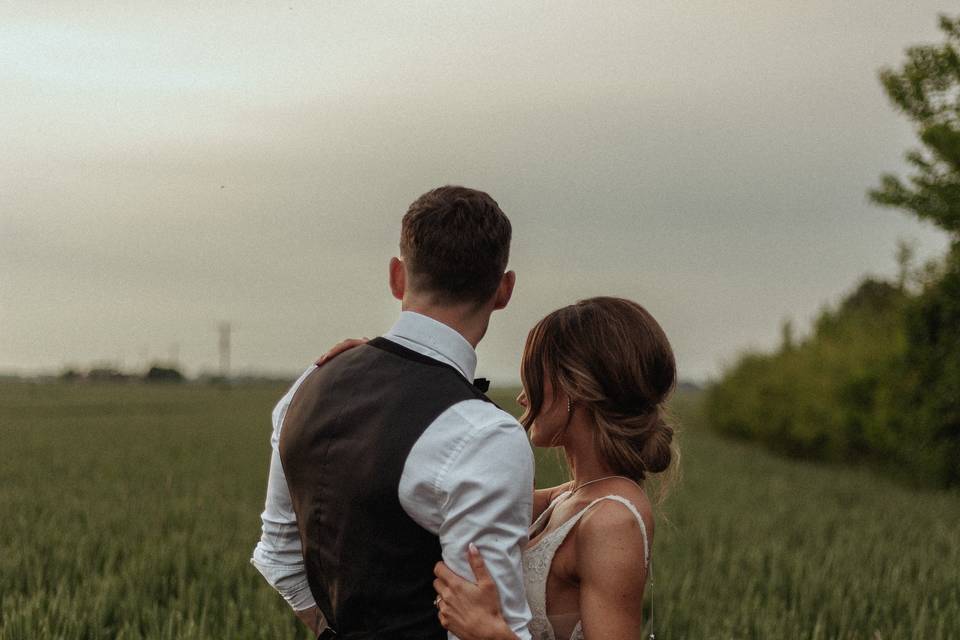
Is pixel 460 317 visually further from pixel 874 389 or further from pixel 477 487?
pixel 874 389

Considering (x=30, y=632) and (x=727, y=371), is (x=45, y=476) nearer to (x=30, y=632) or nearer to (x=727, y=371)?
(x=30, y=632)

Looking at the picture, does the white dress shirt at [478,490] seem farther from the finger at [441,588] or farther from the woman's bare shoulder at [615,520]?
the woman's bare shoulder at [615,520]

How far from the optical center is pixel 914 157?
479 inches

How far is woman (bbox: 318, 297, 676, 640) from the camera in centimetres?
204

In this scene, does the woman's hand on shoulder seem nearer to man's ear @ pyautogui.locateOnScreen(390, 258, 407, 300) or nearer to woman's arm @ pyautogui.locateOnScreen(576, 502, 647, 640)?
man's ear @ pyautogui.locateOnScreen(390, 258, 407, 300)

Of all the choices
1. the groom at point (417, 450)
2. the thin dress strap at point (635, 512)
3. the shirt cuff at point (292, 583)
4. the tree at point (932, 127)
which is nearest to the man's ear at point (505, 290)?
the groom at point (417, 450)

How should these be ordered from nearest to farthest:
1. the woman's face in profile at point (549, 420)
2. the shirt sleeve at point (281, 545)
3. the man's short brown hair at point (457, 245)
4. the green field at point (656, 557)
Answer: the man's short brown hair at point (457, 245) < the woman's face in profile at point (549, 420) < the shirt sleeve at point (281, 545) < the green field at point (656, 557)

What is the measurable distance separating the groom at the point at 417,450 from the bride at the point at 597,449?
207 millimetres

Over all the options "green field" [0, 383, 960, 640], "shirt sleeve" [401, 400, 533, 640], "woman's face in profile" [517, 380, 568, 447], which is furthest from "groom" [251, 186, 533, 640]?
"green field" [0, 383, 960, 640]

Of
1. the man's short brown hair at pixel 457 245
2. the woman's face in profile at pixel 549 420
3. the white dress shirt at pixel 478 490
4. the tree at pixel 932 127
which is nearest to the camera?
the white dress shirt at pixel 478 490

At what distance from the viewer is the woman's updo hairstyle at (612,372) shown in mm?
2178

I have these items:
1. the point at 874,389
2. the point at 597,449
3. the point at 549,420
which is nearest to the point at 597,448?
the point at 597,449

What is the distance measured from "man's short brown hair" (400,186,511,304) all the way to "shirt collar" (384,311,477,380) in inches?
2.6

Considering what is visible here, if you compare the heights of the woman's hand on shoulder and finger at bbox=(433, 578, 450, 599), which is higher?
the woman's hand on shoulder
